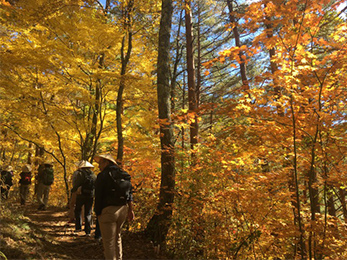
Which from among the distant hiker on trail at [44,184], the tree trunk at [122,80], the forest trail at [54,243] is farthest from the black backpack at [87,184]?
the distant hiker on trail at [44,184]

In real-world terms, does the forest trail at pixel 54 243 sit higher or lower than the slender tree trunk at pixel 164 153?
lower

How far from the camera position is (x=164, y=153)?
516 centimetres

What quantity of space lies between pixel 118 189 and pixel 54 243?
2.42 metres

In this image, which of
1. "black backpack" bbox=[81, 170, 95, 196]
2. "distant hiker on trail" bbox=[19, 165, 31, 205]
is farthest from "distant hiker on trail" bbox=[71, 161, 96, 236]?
"distant hiker on trail" bbox=[19, 165, 31, 205]

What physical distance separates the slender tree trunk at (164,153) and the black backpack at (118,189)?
4.47 ft

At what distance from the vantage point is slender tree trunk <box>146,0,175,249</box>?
491 cm

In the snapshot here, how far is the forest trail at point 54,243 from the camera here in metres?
3.58

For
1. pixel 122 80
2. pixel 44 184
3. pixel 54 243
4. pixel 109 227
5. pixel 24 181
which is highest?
pixel 122 80

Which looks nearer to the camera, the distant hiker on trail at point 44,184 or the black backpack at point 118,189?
the black backpack at point 118,189

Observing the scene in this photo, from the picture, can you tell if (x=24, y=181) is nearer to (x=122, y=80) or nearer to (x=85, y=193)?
(x=85, y=193)

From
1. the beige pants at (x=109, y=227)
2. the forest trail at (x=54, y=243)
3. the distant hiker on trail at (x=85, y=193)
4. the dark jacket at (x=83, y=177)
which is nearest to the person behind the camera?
the beige pants at (x=109, y=227)

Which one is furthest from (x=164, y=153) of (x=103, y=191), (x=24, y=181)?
(x=24, y=181)

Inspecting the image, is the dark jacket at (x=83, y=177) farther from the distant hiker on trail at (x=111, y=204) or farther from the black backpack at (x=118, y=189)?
the black backpack at (x=118, y=189)

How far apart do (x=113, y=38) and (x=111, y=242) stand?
19.3 ft
